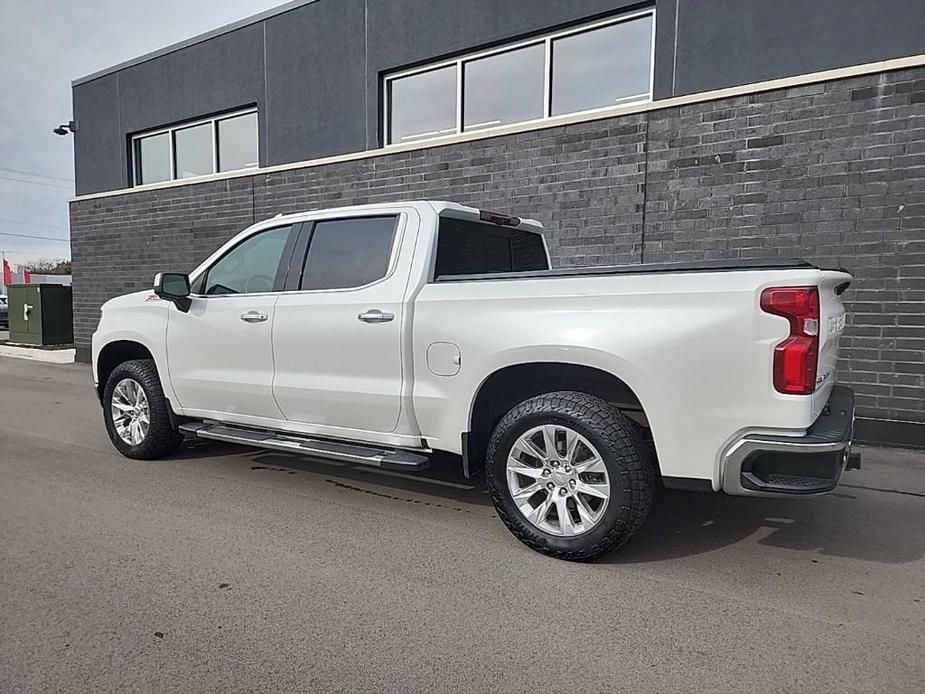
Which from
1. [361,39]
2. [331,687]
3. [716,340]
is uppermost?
[361,39]

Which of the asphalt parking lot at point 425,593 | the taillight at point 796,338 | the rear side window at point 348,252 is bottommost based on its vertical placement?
the asphalt parking lot at point 425,593

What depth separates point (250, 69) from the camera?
11.2 m

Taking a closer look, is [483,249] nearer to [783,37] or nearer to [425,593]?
[425,593]

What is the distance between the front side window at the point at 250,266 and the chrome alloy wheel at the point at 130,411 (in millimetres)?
1192

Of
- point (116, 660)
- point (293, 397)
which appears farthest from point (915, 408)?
point (116, 660)

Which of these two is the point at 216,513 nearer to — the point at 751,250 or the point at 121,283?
the point at 751,250

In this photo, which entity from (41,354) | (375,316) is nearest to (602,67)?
(375,316)

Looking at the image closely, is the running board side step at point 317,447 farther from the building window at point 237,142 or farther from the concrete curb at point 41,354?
the concrete curb at point 41,354

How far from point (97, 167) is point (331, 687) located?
1449cm

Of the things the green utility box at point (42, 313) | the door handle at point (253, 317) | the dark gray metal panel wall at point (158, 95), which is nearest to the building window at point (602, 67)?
the door handle at point (253, 317)

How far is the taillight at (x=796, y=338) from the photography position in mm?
2975

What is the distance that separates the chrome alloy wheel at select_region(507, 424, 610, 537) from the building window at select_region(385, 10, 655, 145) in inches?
220

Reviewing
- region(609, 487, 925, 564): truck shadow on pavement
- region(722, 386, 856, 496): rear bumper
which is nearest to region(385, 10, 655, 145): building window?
region(609, 487, 925, 564): truck shadow on pavement

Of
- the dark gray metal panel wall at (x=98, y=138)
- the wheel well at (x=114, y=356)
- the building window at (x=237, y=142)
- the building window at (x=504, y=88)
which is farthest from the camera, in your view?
the dark gray metal panel wall at (x=98, y=138)
